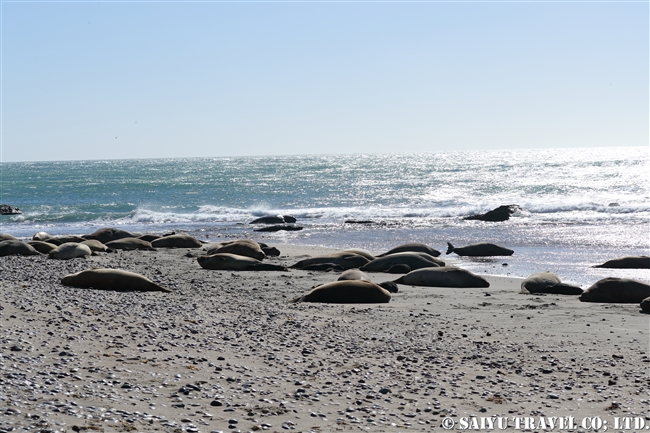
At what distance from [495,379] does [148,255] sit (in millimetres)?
13974

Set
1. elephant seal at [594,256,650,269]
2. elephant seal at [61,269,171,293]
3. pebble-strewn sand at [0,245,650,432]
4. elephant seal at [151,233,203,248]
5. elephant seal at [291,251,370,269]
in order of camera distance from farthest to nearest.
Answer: elephant seal at [151,233,203,248] → elephant seal at [291,251,370,269] → elephant seal at [594,256,650,269] → elephant seal at [61,269,171,293] → pebble-strewn sand at [0,245,650,432]

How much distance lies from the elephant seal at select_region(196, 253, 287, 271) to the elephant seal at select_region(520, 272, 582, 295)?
209 inches

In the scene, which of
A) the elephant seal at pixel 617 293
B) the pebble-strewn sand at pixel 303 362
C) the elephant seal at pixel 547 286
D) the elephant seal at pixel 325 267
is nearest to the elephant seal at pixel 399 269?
the elephant seal at pixel 325 267

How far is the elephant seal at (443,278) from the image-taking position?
42.9ft

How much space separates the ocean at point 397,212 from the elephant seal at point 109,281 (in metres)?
8.01

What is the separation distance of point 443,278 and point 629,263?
536 centimetres

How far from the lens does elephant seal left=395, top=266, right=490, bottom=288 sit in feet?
42.9

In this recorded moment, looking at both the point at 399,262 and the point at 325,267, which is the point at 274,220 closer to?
the point at 325,267

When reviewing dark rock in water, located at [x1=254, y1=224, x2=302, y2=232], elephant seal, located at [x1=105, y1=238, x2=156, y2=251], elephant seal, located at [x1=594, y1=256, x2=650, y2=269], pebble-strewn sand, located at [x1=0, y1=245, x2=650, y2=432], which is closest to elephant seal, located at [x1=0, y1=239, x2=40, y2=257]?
elephant seal, located at [x1=105, y1=238, x2=156, y2=251]

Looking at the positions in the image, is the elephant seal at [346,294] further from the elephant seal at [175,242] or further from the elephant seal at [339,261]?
the elephant seal at [175,242]

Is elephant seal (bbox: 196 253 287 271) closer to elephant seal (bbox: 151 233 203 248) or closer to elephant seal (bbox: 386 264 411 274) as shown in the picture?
elephant seal (bbox: 386 264 411 274)

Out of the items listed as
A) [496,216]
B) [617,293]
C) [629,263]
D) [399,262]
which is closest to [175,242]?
[399,262]

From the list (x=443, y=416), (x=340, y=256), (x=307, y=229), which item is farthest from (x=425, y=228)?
(x=443, y=416)

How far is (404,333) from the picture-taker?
8.50 meters
